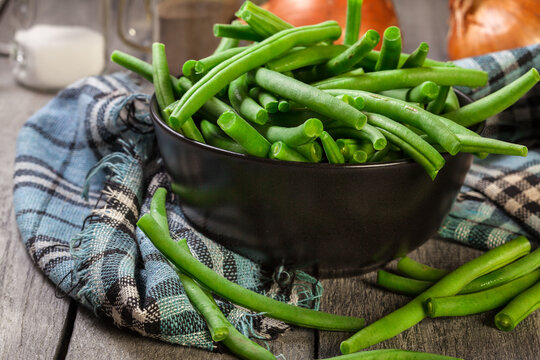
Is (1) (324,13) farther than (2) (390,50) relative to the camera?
Yes

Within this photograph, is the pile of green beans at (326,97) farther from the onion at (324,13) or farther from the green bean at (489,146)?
the onion at (324,13)

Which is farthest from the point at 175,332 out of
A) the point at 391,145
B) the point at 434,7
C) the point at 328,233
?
the point at 434,7

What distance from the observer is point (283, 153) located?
0.91 m

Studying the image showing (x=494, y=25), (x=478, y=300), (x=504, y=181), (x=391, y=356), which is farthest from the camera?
(x=494, y=25)

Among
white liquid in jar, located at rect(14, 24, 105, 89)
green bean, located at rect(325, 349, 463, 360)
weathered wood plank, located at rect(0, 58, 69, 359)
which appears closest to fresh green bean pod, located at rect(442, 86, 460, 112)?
green bean, located at rect(325, 349, 463, 360)

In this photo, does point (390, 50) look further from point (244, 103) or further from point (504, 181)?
point (504, 181)

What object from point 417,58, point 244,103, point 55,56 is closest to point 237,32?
point 244,103

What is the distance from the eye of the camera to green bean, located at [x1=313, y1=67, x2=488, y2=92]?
1.04 m

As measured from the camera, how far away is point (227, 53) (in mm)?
1095

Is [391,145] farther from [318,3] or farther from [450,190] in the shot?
[318,3]

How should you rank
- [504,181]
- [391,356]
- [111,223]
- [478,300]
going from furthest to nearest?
1. [504,181]
2. [111,223]
3. [478,300]
4. [391,356]

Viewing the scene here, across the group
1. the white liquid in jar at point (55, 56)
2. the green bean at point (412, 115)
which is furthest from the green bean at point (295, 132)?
the white liquid in jar at point (55, 56)

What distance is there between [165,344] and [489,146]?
0.50 m

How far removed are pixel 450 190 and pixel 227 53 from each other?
16.0 inches
